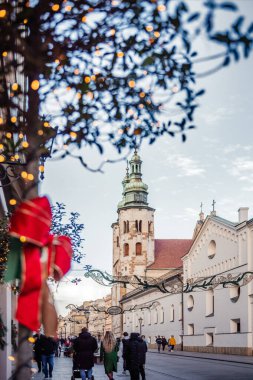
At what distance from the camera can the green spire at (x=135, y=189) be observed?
324 ft

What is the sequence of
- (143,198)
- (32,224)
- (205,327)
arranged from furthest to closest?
(143,198)
(205,327)
(32,224)

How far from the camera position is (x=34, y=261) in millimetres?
4348

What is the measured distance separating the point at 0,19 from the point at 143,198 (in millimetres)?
94637

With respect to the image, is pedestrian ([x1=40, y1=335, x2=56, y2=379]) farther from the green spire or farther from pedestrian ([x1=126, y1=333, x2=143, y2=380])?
the green spire

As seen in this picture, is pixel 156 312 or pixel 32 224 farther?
pixel 156 312

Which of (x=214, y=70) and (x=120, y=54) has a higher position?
(x=120, y=54)

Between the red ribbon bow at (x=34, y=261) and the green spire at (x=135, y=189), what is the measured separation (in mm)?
93526

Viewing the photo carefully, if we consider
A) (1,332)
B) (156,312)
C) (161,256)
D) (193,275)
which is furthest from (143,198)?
(1,332)

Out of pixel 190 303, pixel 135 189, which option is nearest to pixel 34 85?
pixel 190 303

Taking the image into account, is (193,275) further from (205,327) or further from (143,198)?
(143,198)

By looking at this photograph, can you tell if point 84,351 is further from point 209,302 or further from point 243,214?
point 209,302

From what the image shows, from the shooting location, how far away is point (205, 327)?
158 feet

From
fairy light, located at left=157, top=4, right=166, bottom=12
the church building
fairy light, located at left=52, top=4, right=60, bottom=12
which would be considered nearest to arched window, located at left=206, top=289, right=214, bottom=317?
the church building

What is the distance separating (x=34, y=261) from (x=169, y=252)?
3841 inches
